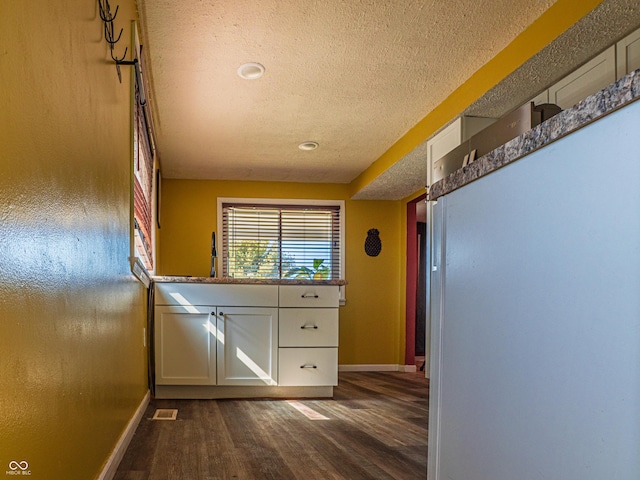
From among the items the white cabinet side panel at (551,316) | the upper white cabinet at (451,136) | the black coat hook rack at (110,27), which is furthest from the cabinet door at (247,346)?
the white cabinet side panel at (551,316)

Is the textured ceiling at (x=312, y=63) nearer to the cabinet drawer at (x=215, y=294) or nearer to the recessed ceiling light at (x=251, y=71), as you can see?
the recessed ceiling light at (x=251, y=71)

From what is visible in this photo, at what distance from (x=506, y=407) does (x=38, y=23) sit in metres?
1.04

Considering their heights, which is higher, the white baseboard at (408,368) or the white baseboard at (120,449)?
the white baseboard at (120,449)

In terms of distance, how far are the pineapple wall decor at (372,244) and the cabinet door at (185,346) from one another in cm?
239

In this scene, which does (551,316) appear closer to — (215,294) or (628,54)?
(628,54)

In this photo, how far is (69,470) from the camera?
124cm

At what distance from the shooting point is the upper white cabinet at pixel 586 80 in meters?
2.14

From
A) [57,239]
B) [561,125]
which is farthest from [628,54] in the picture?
[57,239]

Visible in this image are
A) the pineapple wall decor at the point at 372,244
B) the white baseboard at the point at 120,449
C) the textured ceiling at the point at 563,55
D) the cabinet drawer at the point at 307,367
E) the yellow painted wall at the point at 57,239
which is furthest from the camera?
the pineapple wall decor at the point at 372,244

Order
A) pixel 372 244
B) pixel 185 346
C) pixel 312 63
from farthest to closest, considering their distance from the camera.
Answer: pixel 372 244, pixel 185 346, pixel 312 63

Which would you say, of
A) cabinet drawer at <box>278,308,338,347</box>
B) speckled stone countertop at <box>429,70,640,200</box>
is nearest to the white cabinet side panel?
speckled stone countertop at <box>429,70,640,200</box>

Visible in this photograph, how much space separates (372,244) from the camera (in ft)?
18.7

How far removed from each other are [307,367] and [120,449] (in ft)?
5.98

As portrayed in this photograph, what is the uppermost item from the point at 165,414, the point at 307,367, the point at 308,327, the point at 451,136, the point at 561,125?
the point at 451,136
